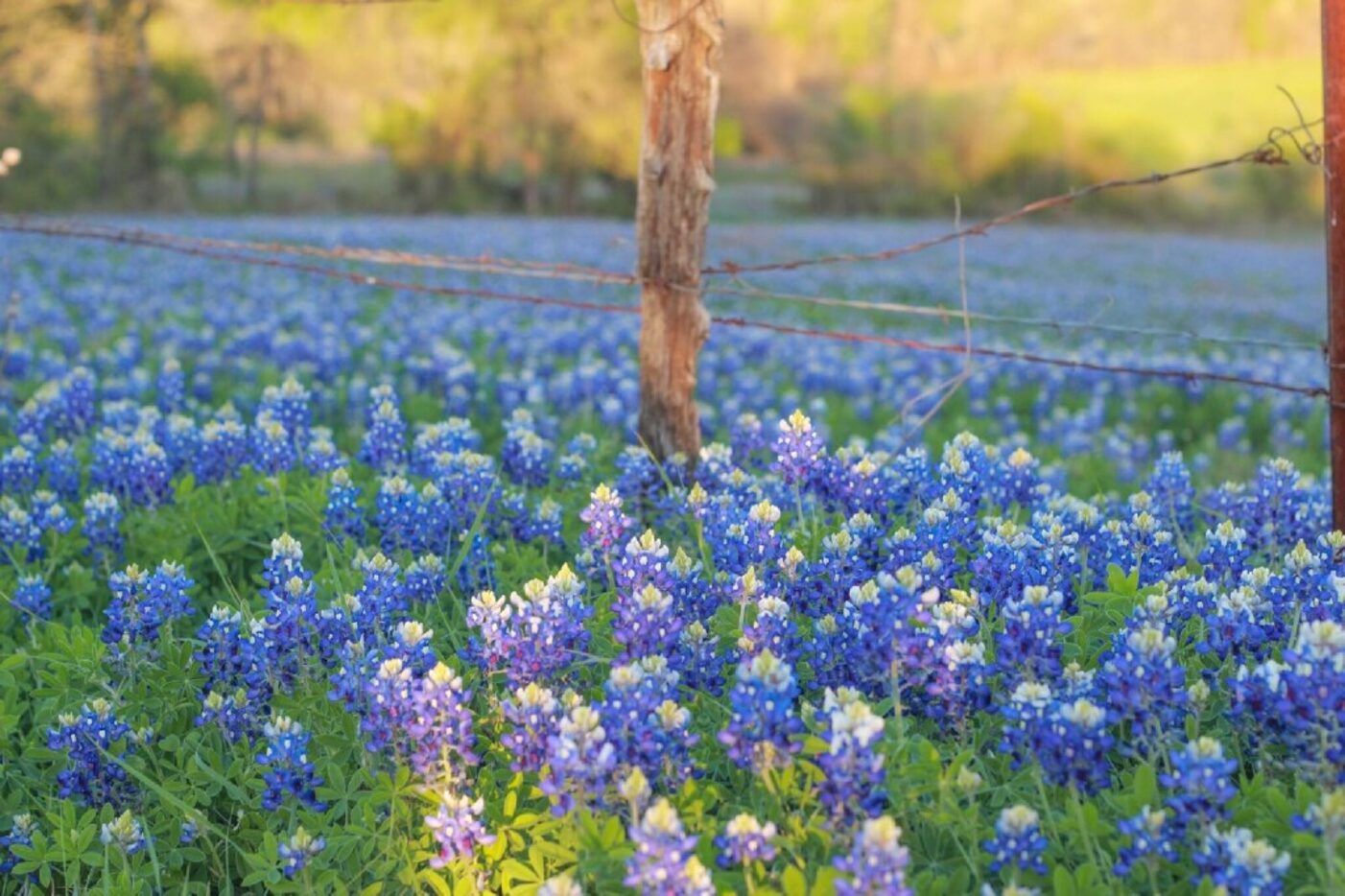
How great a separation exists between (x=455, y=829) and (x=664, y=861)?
1.73ft

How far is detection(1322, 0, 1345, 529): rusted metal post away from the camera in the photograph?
3.58 meters

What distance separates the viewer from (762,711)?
232 centimetres

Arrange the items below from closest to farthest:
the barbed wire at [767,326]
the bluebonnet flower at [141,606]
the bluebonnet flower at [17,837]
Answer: the bluebonnet flower at [17,837] → the bluebonnet flower at [141,606] → the barbed wire at [767,326]

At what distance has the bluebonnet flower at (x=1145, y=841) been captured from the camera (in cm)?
219

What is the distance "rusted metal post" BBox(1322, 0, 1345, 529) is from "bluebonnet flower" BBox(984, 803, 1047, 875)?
2118mm

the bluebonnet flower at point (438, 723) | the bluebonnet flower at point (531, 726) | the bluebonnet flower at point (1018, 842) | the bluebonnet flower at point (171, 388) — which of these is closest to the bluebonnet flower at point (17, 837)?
the bluebonnet flower at point (438, 723)

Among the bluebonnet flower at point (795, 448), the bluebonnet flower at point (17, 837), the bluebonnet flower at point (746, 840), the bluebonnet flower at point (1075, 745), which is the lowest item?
the bluebonnet flower at point (17, 837)

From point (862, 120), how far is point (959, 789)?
148 feet

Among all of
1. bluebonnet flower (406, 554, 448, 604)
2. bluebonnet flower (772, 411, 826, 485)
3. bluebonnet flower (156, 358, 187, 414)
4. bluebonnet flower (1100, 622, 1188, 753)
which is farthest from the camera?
bluebonnet flower (156, 358, 187, 414)

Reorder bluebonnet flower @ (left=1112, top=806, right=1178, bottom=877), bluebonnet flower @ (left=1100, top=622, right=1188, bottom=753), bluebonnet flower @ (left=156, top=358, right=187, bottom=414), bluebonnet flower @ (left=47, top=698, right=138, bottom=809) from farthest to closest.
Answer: bluebonnet flower @ (left=156, top=358, right=187, bottom=414), bluebonnet flower @ (left=47, top=698, right=138, bottom=809), bluebonnet flower @ (left=1100, top=622, right=1188, bottom=753), bluebonnet flower @ (left=1112, top=806, right=1178, bottom=877)

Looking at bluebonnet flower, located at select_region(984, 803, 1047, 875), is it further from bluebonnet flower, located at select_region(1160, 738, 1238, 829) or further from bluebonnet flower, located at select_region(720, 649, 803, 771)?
bluebonnet flower, located at select_region(720, 649, 803, 771)

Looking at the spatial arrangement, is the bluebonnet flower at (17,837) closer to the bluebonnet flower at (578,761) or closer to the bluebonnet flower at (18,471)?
the bluebonnet flower at (578,761)

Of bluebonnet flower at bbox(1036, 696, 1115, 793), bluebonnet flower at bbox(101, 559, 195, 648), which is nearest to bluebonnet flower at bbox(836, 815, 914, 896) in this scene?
bluebonnet flower at bbox(1036, 696, 1115, 793)

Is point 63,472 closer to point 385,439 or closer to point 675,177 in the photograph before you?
point 385,439
